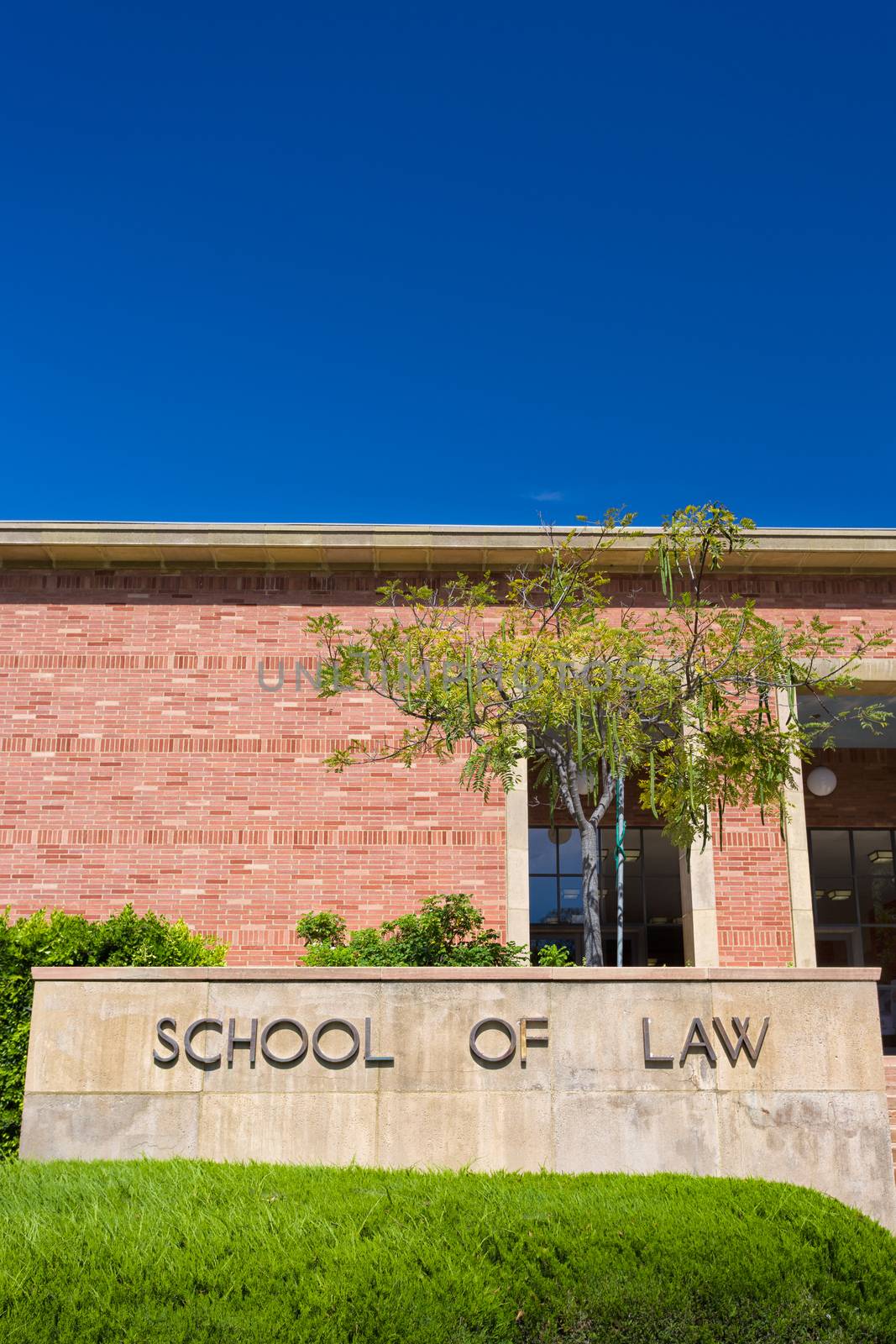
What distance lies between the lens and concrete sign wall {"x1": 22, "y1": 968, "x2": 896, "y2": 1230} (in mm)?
8773

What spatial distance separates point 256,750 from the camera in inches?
637

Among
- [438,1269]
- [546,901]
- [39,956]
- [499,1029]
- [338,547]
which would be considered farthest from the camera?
[546,901]

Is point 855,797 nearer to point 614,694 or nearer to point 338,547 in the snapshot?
point 338,547

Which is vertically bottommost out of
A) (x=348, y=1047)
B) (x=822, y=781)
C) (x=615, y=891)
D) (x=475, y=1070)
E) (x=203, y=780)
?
(x=475, y=1070)

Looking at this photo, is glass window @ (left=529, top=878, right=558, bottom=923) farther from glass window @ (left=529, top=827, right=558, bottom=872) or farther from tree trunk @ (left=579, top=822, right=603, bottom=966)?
tree trunk @ (left=579, top=822, right=603, bottom=966)

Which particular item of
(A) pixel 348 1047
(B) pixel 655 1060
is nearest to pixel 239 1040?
(A) pixel 348 1047

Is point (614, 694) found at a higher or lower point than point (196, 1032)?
higher

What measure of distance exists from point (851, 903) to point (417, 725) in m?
10.2

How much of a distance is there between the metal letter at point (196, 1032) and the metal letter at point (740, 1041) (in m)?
3.88

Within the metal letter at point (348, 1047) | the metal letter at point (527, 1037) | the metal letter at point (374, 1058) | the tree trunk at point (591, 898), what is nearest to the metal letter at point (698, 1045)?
the metal letter at point (527, 1037)

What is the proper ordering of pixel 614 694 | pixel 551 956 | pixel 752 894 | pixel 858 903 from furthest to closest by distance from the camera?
pixel 858 903 → pixel 752 894 → pixel 551 956 → pixel 614 694

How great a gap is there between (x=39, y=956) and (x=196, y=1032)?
1.84 m

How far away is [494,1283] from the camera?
18.1 ft

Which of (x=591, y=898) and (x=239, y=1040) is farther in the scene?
(x=591, y=898)
